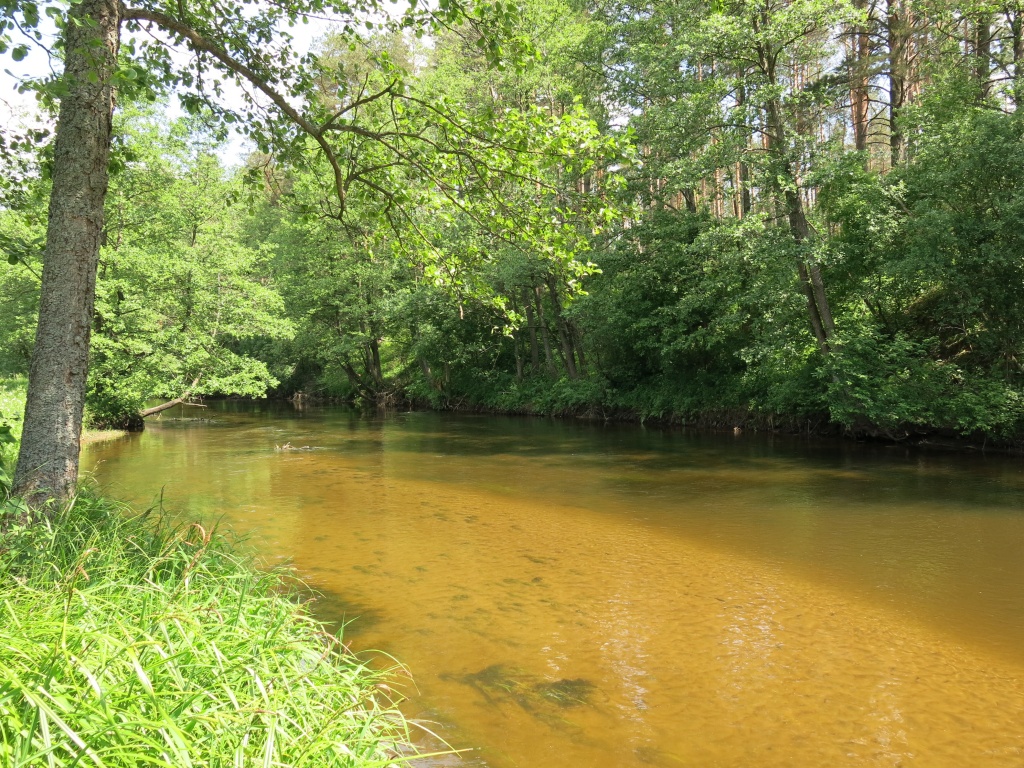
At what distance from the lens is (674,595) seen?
20.8 ft

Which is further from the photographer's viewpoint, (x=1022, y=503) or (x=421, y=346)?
(x=421, y=346)

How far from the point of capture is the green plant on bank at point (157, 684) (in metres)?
2.04

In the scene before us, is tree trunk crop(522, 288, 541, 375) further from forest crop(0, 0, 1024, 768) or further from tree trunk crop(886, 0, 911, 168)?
tree trunk crop(886, 0, 911, 168)

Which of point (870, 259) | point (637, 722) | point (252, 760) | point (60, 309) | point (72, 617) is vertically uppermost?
point (870, 259)

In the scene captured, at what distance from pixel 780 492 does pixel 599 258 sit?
504 inches

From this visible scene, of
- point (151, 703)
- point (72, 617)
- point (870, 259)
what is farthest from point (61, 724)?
point (870, 259)

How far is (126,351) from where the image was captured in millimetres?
19891

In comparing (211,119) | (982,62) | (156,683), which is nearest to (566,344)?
(982,62)

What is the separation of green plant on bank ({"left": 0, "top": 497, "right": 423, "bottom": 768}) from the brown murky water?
1.14 meters

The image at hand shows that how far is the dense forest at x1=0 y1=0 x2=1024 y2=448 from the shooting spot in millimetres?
6398

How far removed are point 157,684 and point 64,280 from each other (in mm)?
3354

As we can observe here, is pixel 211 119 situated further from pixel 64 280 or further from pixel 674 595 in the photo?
pixel 674 595

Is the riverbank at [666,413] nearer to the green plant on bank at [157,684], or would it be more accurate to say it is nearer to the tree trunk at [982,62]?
the tree trunk at [982,62]

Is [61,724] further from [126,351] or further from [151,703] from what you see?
[126,351]
